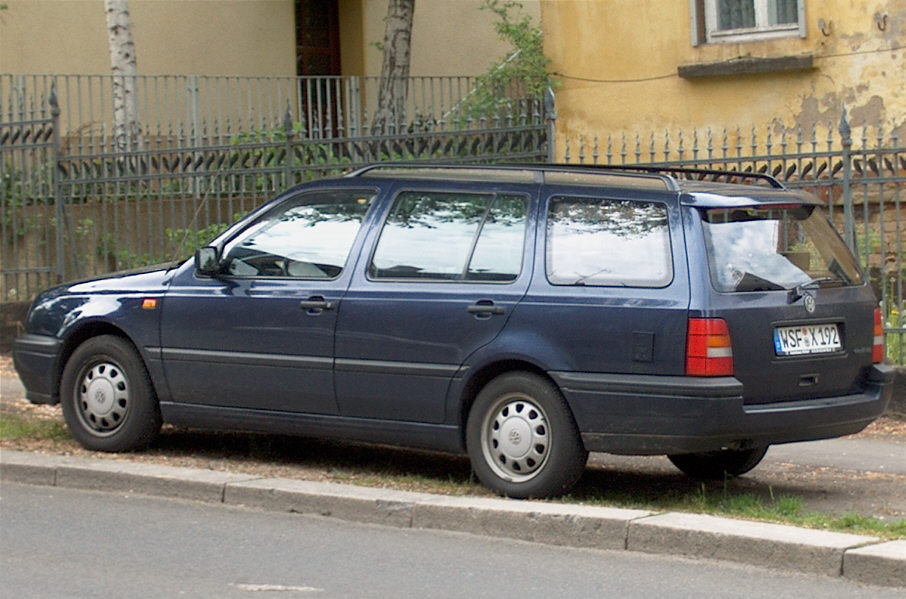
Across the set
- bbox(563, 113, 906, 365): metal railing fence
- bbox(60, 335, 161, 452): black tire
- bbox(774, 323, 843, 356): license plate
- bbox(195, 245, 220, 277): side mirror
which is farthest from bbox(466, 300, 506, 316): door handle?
bbox(563, 113, 906, 365): metal railing fence

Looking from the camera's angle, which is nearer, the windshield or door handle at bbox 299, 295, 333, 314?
the windshield

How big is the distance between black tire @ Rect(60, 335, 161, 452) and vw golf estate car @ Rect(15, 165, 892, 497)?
0.02 m

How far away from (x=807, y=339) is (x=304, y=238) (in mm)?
2834

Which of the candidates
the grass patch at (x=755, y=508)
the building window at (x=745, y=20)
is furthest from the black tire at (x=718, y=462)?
the building window at (x=745, y=20)

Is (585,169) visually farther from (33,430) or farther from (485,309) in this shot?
(33,430)

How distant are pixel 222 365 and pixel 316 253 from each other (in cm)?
83

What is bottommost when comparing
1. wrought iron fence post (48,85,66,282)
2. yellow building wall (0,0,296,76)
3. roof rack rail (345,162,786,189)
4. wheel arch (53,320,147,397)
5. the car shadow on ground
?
the car shadow on ground

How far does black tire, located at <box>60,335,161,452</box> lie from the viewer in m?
8.64

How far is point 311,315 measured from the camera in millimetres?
7973

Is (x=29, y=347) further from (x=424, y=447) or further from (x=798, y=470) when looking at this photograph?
(x=798, y=470)

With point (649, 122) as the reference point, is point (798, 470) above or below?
below

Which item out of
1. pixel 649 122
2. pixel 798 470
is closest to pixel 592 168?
pixel 798 470

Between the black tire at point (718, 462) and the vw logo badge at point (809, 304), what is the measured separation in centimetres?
113

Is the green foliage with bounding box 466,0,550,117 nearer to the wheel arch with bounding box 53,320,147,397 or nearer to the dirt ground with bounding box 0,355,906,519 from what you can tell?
the dirt ground with bounding box 0,355,906,519
